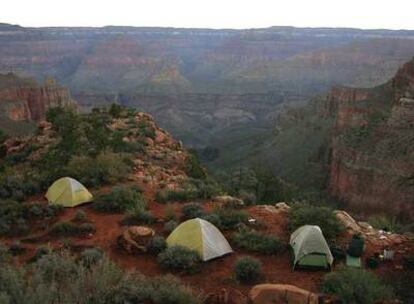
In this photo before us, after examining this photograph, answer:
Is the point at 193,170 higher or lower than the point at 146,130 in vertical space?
lower

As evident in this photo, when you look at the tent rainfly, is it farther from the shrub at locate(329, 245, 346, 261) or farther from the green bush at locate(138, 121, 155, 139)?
the green bush at locate(138, 121, 155, 139)

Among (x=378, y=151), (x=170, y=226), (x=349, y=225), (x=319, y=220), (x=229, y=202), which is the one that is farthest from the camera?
(x=378, y=151)

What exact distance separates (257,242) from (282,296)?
3392 millimetres

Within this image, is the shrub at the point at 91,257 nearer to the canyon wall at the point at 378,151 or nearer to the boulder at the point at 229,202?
the boulder at the point at 229,202

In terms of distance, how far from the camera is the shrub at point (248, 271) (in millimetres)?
10625

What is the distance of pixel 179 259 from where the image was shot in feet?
36.6

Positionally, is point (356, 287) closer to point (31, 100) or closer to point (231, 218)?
point (231, 218)

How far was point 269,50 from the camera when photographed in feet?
594

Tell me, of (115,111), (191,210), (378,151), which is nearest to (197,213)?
(191,210)

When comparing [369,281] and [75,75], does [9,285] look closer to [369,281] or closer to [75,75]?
[369,281]

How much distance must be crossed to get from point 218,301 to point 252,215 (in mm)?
5713

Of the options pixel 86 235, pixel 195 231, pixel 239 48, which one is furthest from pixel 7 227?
pixel 239 48

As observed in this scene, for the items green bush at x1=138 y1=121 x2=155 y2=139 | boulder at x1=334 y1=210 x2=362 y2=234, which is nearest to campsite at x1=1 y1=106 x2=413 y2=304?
boulder at x1=334 y1=210 x2=362 y2=234

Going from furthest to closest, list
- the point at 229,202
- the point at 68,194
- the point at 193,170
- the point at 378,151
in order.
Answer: the point at 378,151
the point at 193,170
the point at 68,194
the point at 229,202
